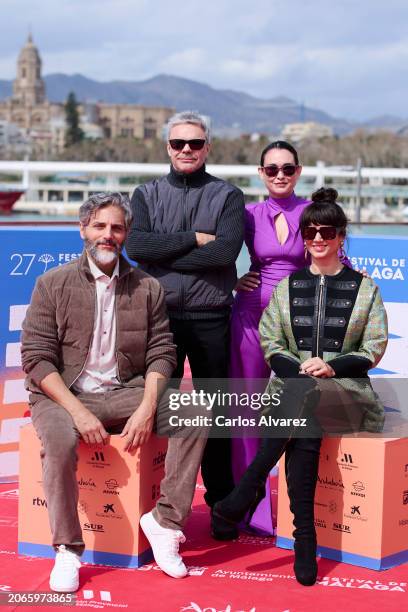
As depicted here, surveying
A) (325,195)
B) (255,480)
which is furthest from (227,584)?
(325,195)

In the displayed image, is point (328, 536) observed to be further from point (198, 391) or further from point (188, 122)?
point (188, 122)

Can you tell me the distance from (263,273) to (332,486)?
0.74 meters

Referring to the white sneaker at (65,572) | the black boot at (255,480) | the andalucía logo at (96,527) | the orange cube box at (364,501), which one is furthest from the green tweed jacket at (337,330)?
the white sneaker at (65,572)

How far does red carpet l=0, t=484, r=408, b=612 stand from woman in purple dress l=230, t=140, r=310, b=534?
0.30m

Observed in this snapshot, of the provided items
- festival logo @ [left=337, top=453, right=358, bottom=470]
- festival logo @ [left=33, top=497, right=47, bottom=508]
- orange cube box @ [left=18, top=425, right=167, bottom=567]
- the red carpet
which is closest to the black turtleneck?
orange cube box @ [left=18, top=425, right=167, bottom=567]

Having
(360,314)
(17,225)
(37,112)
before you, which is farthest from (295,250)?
(37,112)

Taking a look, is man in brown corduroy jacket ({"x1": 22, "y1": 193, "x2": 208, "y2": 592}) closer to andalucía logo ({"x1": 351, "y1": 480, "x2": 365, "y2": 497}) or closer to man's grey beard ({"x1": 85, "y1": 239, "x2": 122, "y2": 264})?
man's grey beard ({"x1": 85, "y1": 239, "x2": 122, "y2": 264})

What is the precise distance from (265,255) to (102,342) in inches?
25.2

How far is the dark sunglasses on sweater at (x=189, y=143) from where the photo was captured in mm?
2883

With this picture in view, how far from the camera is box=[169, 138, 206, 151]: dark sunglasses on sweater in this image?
2.88 meters

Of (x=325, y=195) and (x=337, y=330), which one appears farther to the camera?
(x=325, y=195)

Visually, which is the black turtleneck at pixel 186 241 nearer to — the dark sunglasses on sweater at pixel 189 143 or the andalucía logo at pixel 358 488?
the dark sunglasses on sweater at pixel 189 143

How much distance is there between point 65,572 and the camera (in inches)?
96.0

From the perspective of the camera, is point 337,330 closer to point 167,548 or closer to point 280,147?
point 280,147
